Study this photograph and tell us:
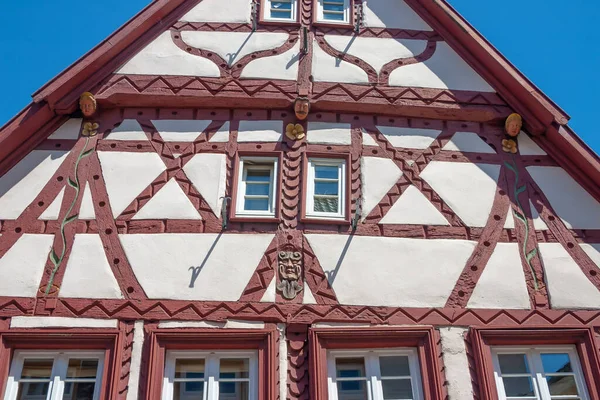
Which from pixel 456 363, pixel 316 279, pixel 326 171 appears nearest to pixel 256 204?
A: pixel 326 171

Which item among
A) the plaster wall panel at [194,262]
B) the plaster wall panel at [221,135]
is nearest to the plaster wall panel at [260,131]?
the plaster wall panel at [221,135]

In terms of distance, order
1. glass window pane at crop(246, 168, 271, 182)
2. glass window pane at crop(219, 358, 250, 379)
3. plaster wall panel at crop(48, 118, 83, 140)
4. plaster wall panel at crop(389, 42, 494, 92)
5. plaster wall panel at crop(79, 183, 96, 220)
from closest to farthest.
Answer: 1. glass window pane at crop(219, 358, 250, 379)
2. plaster wall panel at crop(79, 183, 96, 220)
3. glass window pane at crop(246, 168, 271, 182)
4. plaster wall panel at crop(48, 118, 83, 140)
5. plaster wall panel at crop(389, 42, 494, 92)

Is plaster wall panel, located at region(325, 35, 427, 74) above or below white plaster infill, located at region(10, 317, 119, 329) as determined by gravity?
above

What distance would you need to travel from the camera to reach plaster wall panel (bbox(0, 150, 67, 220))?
7.91m

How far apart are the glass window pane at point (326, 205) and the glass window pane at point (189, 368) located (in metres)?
1.89

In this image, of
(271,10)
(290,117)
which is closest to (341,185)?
(290,117)

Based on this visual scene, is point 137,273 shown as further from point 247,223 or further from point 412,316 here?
point 412,316

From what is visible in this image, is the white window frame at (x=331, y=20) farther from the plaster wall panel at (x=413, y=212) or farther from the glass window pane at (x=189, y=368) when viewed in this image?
the glass window pane at (x=189, y=368)

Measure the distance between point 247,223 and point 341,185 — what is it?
1.06 m

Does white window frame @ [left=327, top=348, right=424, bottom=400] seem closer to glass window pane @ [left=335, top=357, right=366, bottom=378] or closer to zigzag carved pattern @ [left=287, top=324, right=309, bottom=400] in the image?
glass window pane @ [left=335, top=357, right=366, bottom=378]

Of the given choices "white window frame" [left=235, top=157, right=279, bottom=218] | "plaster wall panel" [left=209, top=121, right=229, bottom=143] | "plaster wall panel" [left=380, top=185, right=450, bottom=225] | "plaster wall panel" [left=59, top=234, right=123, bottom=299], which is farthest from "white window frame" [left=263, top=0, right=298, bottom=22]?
"plaster wall panel" [left=59, top=234, right=123, bottom=299]

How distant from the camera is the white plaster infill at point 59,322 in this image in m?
7.13

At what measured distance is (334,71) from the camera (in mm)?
9227

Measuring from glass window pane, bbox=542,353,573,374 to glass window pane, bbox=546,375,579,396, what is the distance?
3.1 inches
